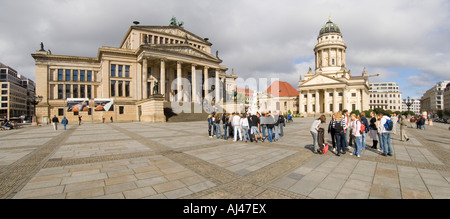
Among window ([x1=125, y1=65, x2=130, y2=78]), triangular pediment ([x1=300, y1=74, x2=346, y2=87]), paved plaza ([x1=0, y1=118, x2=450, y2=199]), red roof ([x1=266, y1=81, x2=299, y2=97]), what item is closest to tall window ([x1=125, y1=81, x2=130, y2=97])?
window ([x1=125, y1=65, x2=130, y2=78])

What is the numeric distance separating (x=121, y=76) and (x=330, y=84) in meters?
62.5

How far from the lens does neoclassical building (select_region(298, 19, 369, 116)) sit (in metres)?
64.8

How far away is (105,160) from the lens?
21.6ft

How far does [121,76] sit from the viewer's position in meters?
39.5

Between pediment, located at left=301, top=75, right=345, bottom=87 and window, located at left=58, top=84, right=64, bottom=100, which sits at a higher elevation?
pediment, located at left=301, top=75, right=345, bottom=87

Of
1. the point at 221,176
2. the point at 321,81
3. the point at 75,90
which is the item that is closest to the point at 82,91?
the point at 75,90

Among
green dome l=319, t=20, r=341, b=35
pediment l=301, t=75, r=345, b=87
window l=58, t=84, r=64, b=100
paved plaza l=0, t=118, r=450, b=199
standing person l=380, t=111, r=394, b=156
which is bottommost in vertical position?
paved plaza l=0, t=118, r=450, b=199

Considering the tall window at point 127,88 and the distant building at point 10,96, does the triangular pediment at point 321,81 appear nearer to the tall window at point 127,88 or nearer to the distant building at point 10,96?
the tall window at point 127,88

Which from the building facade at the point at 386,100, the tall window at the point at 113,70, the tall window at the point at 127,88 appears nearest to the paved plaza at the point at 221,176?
the tall window at the point at 127,88

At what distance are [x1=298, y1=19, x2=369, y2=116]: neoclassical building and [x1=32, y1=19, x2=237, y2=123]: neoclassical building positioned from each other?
40950mm

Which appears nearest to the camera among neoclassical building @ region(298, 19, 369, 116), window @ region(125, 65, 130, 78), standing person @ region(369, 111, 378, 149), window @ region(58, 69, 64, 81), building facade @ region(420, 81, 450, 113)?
standing person @ region(369, 111, 378, 149)

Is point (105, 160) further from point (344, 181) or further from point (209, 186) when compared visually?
point (344, 181)

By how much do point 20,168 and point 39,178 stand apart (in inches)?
68.2

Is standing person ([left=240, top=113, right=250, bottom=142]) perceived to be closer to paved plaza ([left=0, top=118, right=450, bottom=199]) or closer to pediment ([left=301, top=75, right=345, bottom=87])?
paved plaza ([left=0, top=118, right=450, bottom=199])
